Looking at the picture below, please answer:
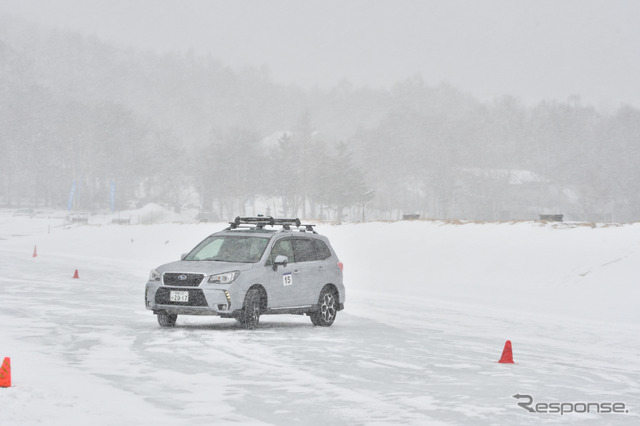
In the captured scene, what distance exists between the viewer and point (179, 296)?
16969 mm

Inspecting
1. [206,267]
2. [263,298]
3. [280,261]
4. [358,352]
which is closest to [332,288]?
[280,261]

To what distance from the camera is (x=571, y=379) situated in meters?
12.5

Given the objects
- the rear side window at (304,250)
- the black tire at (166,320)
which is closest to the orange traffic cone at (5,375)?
the black tire at (166,320)

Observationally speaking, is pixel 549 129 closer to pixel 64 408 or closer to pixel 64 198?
pixel 64 198

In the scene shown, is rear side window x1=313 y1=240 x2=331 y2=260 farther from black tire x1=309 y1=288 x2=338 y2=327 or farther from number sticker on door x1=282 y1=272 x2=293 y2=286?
number sticker on door x1=282 y1=272 x2=293 y2=286

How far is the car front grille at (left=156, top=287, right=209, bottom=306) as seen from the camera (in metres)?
16.8

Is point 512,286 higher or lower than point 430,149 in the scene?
lower

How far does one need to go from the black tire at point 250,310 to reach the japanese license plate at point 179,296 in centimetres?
99

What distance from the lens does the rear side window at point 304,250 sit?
61.6 feet

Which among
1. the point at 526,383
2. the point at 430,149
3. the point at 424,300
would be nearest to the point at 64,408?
the point at 526,383

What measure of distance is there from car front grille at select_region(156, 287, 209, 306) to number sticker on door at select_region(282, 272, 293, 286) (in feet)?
6.01

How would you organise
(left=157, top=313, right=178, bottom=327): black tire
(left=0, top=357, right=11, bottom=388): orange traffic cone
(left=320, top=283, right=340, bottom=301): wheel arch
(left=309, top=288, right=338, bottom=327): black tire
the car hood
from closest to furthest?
(left=0, top=357, right=11, bottom=388): orange traffic cone
the car hood
(left=157, top=313, right=178, bottom=327): black tire
(left=309, top=288, right=338, bottom=327): black tire
(left=320, top=283, right=340, bottom=301): wheel arch

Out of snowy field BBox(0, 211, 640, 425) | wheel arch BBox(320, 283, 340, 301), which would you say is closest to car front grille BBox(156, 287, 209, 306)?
snowy field BBox(0, 211, 640, 425)

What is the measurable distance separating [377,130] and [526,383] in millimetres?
172057
